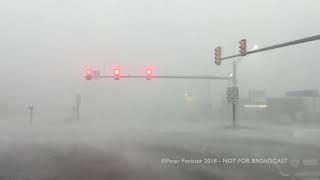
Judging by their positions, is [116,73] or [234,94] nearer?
[116,73]

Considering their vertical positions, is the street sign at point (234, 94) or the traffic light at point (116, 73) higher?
the traffic light at point (116, 73)

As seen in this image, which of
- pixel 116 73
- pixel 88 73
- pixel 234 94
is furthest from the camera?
pixel 234 94

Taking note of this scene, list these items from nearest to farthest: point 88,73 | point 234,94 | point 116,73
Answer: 1. point 88,73
2. point 116,73
3. point 234,94

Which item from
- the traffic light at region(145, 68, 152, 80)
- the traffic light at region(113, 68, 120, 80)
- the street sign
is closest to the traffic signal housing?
the traffic light at region(145, 68, 152, 80)

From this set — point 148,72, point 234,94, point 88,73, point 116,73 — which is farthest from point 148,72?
point 234,94

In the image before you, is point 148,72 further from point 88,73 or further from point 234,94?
point 234,94

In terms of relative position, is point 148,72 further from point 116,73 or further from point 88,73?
point 88,73

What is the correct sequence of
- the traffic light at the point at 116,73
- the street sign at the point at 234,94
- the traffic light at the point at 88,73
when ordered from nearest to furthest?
the traffic light at the point at 88,73 → the traffic light at the point at 116,73 → the street sign at the point at 234,94

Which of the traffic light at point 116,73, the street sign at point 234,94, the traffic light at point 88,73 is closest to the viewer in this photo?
the traffic light at point 88,73

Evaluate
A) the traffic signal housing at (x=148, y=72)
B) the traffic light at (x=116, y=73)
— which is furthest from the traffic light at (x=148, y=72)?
the traffic light at (x=116, y=73)

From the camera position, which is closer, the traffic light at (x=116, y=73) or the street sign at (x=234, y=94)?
the traffic light at (x=116, y=73)

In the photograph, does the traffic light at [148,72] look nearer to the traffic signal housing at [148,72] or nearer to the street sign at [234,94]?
the traffic signal housing at [148,72]

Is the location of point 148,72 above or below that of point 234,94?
above

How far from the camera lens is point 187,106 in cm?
11831
